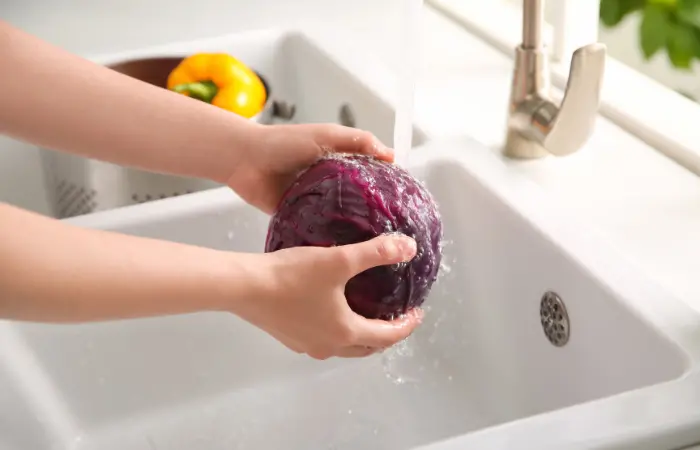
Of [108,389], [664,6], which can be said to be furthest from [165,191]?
[664,6]

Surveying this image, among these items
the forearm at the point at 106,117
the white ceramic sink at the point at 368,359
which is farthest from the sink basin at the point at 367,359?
the forearm at the point at 106,117

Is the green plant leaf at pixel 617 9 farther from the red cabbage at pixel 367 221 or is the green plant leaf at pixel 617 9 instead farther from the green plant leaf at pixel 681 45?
the red cabbage at pixel 367 221

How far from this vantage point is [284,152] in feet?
2.58

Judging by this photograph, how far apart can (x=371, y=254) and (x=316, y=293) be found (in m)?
0.05

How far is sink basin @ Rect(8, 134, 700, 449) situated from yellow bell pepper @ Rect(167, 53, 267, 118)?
0.20m

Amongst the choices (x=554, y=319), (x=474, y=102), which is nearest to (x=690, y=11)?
(x=474, y=102)

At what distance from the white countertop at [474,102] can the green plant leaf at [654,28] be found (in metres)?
0.11

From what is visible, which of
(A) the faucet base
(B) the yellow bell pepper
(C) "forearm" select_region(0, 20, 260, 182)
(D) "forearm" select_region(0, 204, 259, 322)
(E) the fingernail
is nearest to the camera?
(D) "forearm" select_region(0, 204, 259, 322)

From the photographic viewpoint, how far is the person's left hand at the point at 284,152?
770mm

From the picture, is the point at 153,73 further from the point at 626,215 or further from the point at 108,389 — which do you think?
the point at 626,215

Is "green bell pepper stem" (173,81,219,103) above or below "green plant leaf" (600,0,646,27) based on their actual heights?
below

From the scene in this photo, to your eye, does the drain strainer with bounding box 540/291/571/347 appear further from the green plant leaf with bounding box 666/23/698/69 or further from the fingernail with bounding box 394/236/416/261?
the green plant leaf with bounding box 666/23/698/69

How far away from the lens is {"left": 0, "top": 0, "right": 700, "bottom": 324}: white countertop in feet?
2.76

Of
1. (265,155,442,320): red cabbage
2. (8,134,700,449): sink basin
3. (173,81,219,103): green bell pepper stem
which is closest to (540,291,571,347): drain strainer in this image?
(8,134,700,449): sink basin
